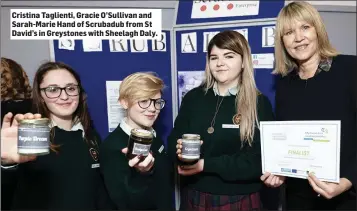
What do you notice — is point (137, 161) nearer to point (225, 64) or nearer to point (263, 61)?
point (225, 64)

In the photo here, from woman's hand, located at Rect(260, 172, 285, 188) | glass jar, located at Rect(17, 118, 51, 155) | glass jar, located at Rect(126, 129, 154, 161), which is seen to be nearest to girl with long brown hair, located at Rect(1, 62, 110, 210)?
glass jar, located at Rect(17, 118, 51, 155)

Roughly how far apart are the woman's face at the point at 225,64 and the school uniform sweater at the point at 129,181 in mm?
540

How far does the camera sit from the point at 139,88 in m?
1.67

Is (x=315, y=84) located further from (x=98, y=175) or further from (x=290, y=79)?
(x=98, y=175)

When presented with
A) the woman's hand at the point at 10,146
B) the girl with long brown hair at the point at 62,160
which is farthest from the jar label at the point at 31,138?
the girl with long brown hair at the point at 62,160

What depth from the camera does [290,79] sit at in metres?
1.70

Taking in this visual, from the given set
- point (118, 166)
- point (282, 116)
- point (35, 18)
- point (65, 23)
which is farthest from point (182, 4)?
point (118, 166)

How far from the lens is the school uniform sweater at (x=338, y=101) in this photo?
1.51m

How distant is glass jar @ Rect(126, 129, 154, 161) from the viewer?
1341mm

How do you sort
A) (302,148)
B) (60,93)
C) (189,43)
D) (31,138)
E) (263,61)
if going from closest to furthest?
(31,138), (302,148), (60,93), (263,61), (189,43)

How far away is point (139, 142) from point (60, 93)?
54 centimetres

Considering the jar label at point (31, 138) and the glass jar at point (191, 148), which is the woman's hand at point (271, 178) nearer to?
the glass jar at point (191, 148)

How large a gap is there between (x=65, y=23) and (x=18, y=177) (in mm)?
1043

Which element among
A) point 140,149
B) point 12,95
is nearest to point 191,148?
point 140,149
